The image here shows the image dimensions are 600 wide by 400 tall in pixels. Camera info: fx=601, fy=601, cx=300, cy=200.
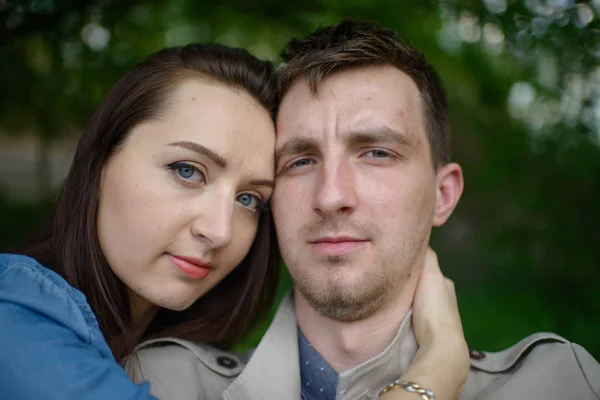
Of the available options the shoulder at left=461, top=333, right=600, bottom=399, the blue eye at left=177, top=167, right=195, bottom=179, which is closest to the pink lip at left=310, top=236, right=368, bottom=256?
the blue eye at left=177, top=167, right=195, bottom=179

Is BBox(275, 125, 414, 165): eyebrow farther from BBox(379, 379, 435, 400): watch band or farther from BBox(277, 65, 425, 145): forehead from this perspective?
BBox(379, 379, 435, 400): watch band

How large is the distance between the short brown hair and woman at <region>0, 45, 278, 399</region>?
0.22 meters

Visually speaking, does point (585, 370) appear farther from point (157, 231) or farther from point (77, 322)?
Result: point (77, 322)

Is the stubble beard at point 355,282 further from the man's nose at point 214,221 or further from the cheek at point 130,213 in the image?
the cheek at point 130,213

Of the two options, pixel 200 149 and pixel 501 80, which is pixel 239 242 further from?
pixel 501 80

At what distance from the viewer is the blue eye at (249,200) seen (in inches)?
114

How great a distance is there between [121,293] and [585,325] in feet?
9.98

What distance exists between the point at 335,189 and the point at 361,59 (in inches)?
26.5

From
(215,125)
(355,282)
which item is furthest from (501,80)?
(215,125)

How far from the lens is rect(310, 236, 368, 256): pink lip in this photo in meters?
2.62

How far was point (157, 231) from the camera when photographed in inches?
101

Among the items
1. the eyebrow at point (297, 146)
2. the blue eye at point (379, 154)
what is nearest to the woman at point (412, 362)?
the blue eye at point (379, 154)

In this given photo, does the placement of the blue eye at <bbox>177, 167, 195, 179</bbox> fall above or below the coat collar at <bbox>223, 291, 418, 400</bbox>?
above

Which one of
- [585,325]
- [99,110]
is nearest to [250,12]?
[99,110]
